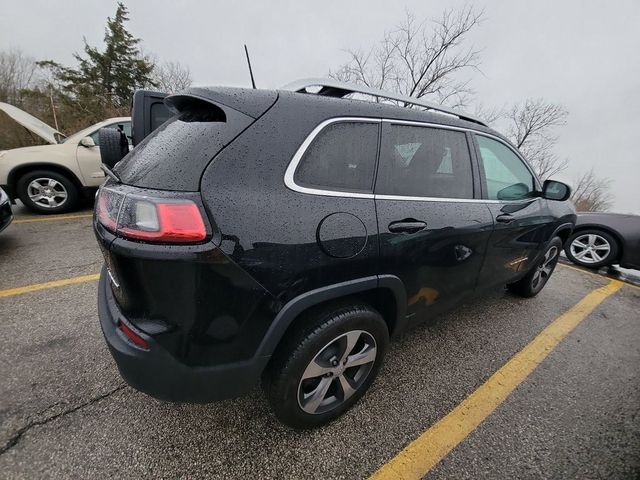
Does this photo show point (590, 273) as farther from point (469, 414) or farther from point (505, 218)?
point (469, 414)

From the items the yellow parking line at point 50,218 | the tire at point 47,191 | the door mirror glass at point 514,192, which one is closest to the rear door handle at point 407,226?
the door mirror glass at point 514,192

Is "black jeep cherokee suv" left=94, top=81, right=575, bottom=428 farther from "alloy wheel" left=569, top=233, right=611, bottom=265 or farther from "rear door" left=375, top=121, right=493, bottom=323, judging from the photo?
"alloy wheel" left=569, top=233, right=611, bottom=265

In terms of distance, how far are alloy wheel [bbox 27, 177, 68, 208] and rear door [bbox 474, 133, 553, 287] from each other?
6219mm

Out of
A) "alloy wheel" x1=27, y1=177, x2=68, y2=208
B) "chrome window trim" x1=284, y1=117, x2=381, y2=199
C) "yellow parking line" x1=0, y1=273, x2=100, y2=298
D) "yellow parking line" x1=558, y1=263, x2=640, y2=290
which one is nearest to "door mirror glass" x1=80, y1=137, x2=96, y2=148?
"alloy wheel" x1=27, y1=177, x2=68, y2=208

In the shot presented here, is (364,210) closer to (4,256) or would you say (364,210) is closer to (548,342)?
(548,342)

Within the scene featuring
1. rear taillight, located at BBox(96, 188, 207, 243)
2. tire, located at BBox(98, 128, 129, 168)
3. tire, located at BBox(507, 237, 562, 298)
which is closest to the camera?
rear taillight, located at BBox(96, 188, 207, 243)

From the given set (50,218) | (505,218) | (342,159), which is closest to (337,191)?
(342,159)

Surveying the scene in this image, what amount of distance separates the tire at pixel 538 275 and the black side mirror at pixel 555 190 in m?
0.56

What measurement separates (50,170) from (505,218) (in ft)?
21.2

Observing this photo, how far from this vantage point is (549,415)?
1830 mm

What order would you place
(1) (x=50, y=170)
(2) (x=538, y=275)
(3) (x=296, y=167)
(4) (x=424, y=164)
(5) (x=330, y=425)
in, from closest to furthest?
(3) (x=296, y=167) < (5) (x=330, y=425) < (4) (x=424, y=164) < (2) (x=538, y=275) < (1) (x=50, y=170)

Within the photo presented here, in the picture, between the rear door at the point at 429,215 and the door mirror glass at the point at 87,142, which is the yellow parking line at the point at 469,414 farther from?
the door mirror glass at the point at 87,142

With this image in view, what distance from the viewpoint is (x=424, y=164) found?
179 centimetres

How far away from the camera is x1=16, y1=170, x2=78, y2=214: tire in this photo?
15.1 feet
